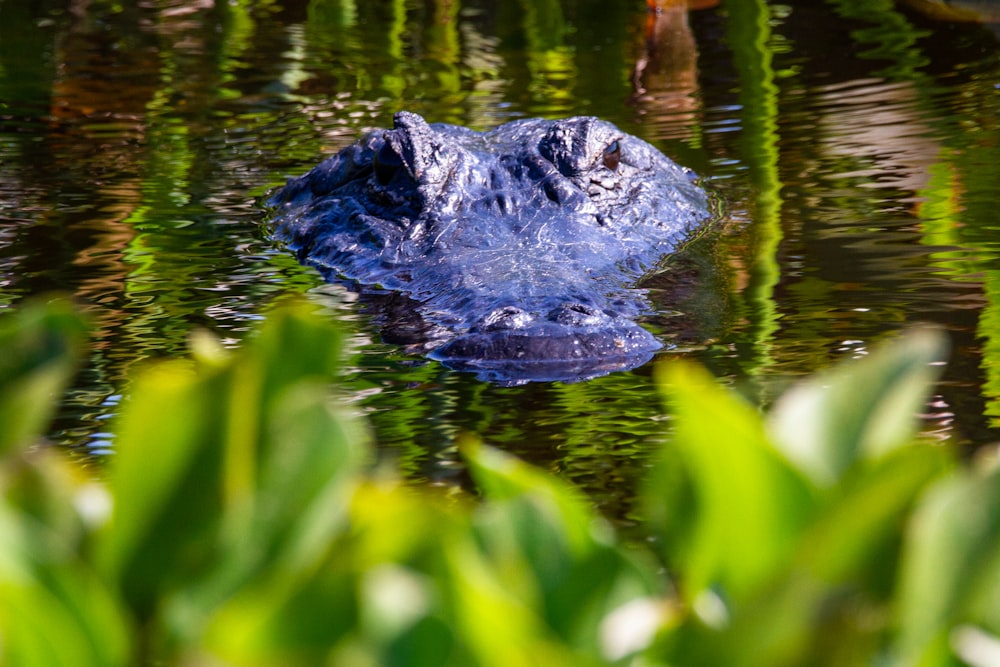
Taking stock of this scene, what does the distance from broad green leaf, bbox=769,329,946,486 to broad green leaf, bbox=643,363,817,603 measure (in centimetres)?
4

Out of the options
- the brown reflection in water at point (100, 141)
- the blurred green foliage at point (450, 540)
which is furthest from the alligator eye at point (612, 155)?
the blurred green foliage at point (450, 540)

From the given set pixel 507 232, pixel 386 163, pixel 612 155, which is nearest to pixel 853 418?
pixel 507 232

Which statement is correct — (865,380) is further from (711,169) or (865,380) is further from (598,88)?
(598,88)

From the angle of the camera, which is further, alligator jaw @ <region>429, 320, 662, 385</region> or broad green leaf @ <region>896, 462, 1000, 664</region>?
alligator jaw @ <region>429, 320, 662, 385</region>

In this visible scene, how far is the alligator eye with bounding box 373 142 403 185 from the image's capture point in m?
4.75

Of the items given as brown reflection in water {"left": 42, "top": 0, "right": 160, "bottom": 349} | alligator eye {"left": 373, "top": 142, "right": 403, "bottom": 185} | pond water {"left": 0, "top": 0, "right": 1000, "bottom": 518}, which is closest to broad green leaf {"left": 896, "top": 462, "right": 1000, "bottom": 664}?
pond water {"left": 0, "top": 0, "right": 1000, "bottom": 518}

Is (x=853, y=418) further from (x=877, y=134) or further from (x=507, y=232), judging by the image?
(x=877, y=134)

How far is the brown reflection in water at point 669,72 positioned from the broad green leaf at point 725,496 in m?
5.78

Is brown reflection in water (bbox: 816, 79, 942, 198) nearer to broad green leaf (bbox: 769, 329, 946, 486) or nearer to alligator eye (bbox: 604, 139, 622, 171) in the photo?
alligator eye (bbox: 604, 139, 622, 171)

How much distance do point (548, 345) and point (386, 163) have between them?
6.71 feet

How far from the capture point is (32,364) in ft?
2.88

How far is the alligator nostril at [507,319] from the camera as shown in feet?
10.0

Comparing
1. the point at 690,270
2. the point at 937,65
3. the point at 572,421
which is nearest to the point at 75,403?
the point at 572,421

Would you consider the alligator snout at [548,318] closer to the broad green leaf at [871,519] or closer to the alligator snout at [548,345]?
the alligator snout at [548,345]
